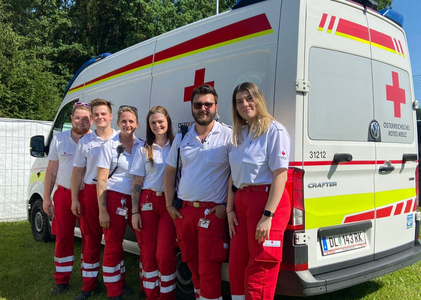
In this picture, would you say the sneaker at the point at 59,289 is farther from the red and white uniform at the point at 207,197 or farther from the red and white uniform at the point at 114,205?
the red and white uniform at the point at 207,197

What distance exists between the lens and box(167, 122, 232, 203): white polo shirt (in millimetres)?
2828

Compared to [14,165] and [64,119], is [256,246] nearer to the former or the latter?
[64,119]

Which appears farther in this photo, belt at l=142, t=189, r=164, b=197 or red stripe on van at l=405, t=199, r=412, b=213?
red stripe on van at l=405, t=199, r=412, b=213

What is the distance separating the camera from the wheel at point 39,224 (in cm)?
583

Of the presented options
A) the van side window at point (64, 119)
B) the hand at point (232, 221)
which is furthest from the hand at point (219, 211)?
the van side window at point (64, 119)

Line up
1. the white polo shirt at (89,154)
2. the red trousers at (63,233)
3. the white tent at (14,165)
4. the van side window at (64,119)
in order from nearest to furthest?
the white polo shirt at (89,154), the red trousers at (63,233), the van side window at (64,119), the white tent at (14,165)

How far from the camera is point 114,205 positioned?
341 cm

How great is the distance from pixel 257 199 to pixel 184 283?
60.4 inches

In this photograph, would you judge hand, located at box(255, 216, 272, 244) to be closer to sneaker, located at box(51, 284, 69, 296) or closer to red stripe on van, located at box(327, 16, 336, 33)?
red stripe on van, located at box(327, 16, 336, 33)

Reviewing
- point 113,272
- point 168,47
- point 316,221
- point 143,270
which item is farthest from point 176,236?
point 168,47

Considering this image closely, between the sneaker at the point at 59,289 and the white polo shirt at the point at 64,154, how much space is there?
1.05 meters

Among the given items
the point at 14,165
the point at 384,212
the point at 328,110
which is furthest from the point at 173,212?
the point at 14,165

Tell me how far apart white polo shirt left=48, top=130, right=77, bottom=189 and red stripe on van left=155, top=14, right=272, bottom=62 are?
4.39ft

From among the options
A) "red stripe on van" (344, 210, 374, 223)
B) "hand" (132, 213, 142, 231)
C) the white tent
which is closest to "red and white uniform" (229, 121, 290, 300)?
"red stripe on van" (344, 210, 374, 223)
